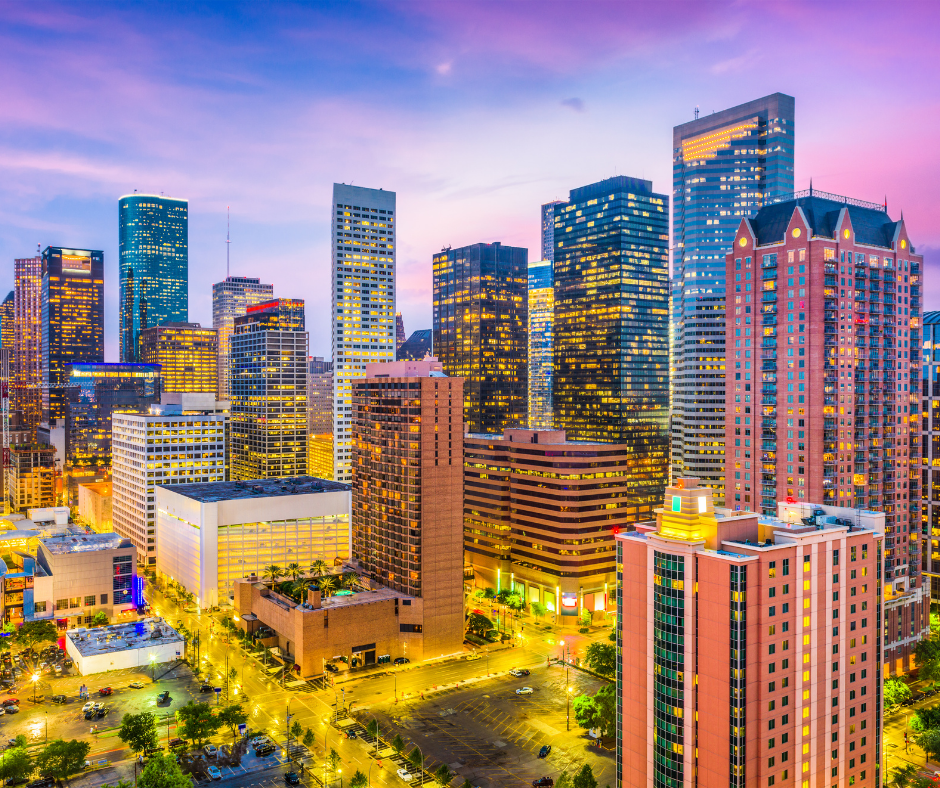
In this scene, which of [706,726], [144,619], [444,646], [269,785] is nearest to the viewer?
Answer: [706,726]

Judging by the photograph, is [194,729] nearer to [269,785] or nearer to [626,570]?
[269,785]

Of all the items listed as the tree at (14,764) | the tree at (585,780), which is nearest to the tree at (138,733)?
the tree at (14,764)

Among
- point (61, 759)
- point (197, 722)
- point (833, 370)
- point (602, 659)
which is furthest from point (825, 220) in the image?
point (61, 759)

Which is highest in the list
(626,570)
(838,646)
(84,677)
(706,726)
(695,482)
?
(695,482)

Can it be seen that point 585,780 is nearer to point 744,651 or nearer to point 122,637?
point 744,651

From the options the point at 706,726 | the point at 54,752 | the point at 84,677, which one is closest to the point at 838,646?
the point at 706,726

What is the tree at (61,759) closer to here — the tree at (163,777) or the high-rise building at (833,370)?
the tree at (163,777)
